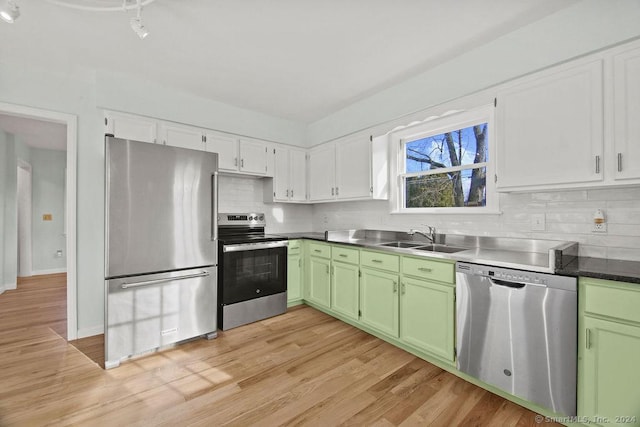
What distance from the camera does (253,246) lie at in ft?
10.4

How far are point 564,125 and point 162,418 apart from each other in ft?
10.6

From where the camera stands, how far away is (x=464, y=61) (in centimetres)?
248

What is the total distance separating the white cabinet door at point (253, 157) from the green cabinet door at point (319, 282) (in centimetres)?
142

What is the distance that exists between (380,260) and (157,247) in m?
2.07

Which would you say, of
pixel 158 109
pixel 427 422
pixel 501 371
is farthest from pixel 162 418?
pixel 158 109

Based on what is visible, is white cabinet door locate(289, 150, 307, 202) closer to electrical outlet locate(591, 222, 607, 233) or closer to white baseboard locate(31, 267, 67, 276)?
electrical outlet locate(591, 222, 607, 233)

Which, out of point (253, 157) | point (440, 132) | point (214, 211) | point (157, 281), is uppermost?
point (440, 132)

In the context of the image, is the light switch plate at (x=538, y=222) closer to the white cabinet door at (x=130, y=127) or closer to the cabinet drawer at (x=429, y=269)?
the cabinet drawer at (x=429, y=269)

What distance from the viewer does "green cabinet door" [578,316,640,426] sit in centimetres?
140

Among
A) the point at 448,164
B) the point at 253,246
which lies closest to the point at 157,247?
the point at 253,246

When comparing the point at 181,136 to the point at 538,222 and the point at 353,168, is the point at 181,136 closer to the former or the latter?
the point at 353,168

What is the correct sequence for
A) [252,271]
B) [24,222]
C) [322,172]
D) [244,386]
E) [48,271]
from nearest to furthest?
[244,386] → [252,271] → [322,172] → [24,222] → [48,271]

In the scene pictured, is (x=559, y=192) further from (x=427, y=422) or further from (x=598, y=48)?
(x=427, y=422)

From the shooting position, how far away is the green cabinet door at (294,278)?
3611mm
